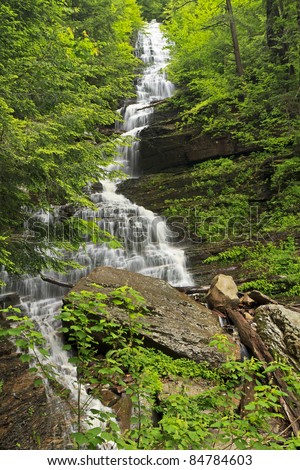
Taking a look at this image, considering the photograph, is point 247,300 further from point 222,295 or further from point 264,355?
point 264,355

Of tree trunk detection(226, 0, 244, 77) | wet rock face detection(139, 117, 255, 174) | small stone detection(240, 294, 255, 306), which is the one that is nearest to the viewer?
small stone detection(240, 294, 255, 306)

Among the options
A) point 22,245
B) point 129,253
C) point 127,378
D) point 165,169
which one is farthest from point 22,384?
point 165,169

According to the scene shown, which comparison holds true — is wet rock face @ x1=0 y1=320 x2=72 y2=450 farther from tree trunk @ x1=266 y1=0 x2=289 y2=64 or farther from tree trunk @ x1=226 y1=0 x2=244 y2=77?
→ tree trunk @ x1=226 y1=0 x2=244 y2=77

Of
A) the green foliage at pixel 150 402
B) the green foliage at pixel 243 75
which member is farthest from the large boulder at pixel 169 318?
the green foliage at pixel 243 75

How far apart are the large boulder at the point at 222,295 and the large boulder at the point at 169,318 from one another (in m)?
0.46

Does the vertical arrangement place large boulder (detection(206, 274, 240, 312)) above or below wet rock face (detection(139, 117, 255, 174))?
below

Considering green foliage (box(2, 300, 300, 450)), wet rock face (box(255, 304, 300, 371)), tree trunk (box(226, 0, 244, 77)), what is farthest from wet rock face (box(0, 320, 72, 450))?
tree trunk (box(226, 0, 244, 77))

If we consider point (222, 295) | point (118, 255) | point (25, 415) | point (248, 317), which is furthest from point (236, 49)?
point (25, 415)

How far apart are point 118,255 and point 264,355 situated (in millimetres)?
6469

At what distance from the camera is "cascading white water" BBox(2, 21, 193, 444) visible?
26.9 ft

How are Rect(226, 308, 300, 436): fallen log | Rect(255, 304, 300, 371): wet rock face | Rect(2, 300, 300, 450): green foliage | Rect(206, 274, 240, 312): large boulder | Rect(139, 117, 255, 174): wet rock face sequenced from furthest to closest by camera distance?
1. Rect(139, 117, 255, 174): wet rock face
2. Rect(206, 274, 240, 312): large boulder
3. Rect(255, 304, 300, 371): wet rock face
4. Rect(226, 308, 300, 436): fallen log
5. Rect(2, 300, 300, 450): green foliage

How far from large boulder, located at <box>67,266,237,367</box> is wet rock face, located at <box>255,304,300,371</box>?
91 cm

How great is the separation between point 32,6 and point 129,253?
25.1ft

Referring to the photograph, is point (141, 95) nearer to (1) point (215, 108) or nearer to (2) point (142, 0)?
(1) point (215, 108)
